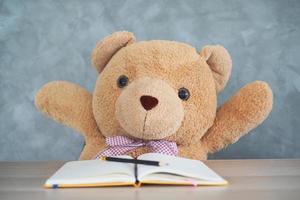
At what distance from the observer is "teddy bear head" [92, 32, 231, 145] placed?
101cm

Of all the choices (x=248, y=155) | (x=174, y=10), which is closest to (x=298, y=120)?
(x=248, y=155)

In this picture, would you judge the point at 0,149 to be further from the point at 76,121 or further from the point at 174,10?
the point at 174,10

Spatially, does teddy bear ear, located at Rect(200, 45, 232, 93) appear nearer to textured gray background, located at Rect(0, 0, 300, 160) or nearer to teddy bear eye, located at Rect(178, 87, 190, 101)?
teddy bear eye, located at Rect(178, 87, 190, 101)

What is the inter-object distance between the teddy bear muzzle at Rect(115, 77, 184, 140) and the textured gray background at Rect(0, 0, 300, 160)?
466 mm

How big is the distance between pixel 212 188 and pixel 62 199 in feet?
0.86

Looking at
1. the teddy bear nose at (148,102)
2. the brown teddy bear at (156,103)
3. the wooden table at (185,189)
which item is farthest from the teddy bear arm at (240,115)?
the teddy bear nose at (148,102)

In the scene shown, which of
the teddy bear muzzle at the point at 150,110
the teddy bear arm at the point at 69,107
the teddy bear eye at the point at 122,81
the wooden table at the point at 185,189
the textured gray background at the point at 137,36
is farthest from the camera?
the textured gray background at the point at 137,36

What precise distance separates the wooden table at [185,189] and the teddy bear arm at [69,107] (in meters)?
0.18

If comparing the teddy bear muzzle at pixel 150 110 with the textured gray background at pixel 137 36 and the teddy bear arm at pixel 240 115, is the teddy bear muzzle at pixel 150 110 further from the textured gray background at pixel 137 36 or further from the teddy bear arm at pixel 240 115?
the textured gray background at pixel 137 36

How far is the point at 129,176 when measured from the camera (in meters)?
0.80

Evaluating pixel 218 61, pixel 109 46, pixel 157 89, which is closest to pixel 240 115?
pixel 218 61

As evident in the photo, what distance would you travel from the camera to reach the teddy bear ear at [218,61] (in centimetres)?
115

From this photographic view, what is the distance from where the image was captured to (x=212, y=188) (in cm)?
82

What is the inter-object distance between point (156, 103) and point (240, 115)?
0.27 meters
